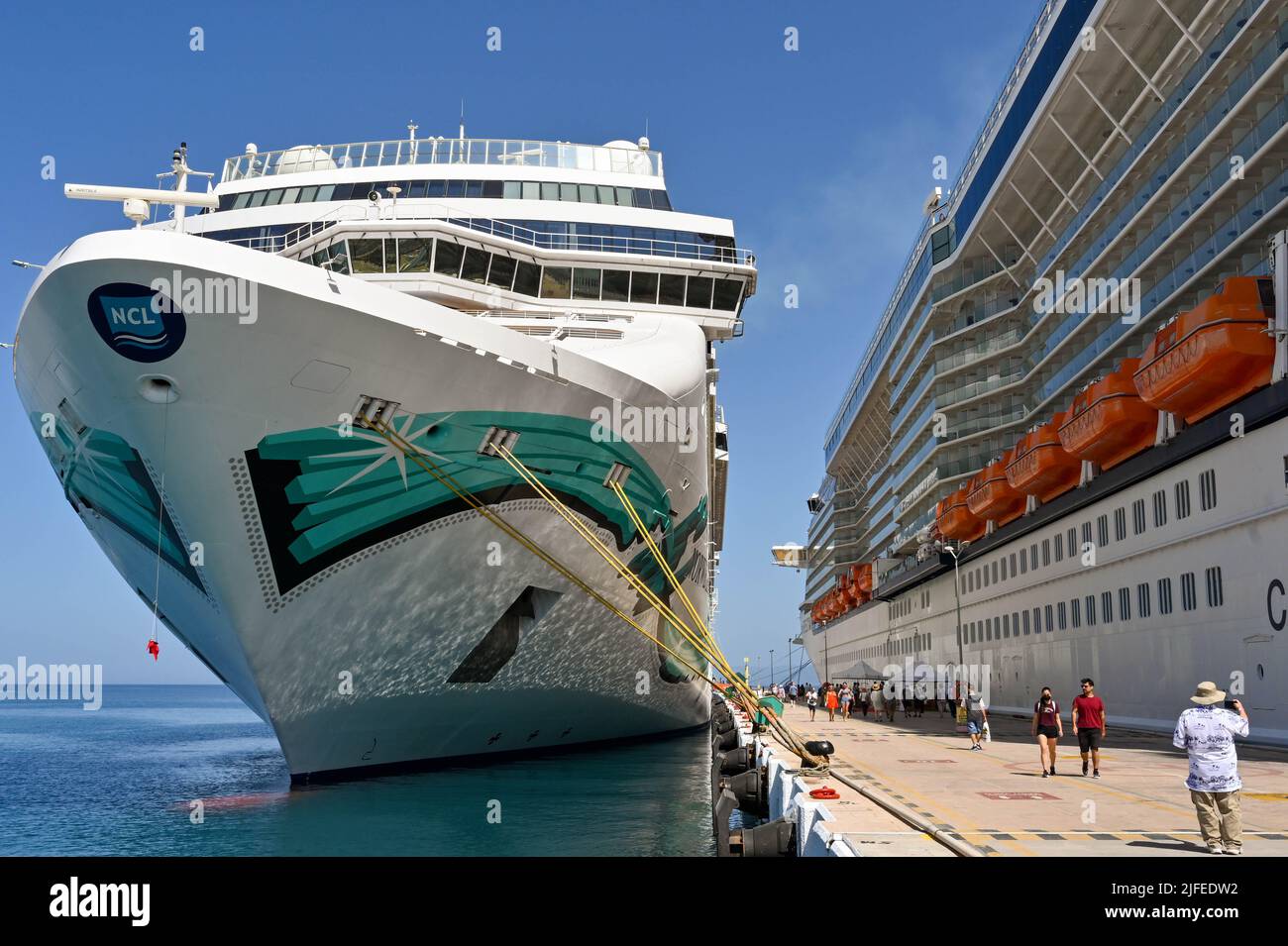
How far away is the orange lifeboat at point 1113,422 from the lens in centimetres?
2489

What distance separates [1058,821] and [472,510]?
894 centimetres

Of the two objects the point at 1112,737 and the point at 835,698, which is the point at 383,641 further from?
the point at 835,698

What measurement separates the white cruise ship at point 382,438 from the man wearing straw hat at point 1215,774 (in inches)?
357

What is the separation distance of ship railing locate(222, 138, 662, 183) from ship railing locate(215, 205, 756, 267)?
331 centimetres

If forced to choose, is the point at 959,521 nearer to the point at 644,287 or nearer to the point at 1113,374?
the point at 1113,374

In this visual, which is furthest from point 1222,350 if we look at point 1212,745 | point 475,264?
point 1212,745

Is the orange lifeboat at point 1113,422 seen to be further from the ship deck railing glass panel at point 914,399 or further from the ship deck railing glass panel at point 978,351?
the ship deck railing glass panel at point 914,399

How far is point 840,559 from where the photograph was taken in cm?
7406

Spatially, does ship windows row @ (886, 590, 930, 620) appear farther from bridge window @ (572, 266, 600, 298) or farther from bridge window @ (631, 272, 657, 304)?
bridge window @ (572, 266, 600, 298)

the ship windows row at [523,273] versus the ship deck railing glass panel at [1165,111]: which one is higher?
the ship deck railing glass panel at [1165,111]

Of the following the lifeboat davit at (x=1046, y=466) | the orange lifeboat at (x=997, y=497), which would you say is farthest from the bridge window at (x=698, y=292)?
the orange lifeboat at (x=997, y=497)

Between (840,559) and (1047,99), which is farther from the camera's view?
(840,559)
